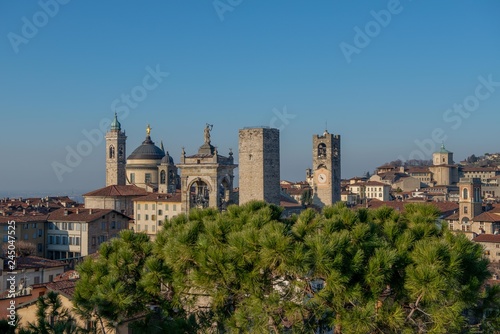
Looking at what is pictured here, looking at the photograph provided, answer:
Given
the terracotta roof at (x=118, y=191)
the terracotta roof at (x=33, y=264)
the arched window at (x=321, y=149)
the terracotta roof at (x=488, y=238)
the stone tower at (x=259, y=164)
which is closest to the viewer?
the terracotta roof at (x=33, y=264)

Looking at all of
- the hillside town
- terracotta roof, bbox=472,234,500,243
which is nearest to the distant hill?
the hillside town

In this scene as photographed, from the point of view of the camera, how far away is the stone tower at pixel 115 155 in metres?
87.4

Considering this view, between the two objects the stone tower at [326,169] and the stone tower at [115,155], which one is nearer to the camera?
the stone tower at [326,169]

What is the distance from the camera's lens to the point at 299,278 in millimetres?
11172

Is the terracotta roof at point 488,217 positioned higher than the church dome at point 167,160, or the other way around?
the church dome at point 167,160

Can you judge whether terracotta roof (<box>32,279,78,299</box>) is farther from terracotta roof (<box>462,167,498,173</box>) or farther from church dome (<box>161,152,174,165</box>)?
terracotta roof (<box>462,167,498,173</box>)

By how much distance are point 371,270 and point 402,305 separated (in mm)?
1140

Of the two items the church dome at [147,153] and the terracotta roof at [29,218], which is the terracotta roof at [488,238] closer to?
the terracotta roof at [29,218]

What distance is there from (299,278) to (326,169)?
56.4 metres

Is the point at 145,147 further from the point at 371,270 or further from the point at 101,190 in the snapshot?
the point at 371,270

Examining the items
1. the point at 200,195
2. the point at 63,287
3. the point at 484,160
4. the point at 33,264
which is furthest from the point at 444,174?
the point at 63,287

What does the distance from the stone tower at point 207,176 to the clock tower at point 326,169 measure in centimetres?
1917

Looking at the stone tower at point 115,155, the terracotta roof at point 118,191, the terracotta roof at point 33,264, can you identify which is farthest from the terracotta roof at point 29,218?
the stone tower at point 115,155

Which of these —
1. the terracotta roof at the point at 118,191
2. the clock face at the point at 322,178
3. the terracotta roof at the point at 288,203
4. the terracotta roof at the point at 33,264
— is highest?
the clock face at the point at 322,178
